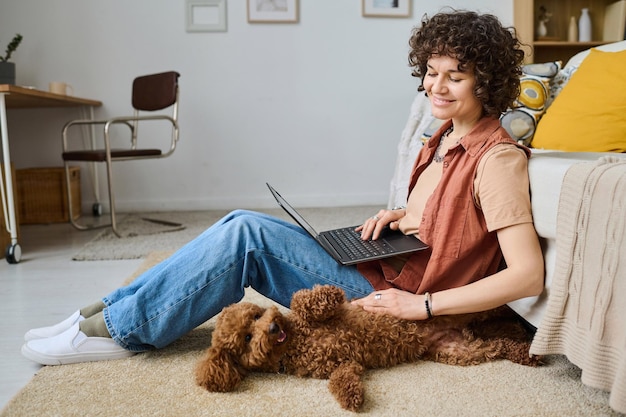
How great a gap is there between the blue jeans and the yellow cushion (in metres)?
1.04

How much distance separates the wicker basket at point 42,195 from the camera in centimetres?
332

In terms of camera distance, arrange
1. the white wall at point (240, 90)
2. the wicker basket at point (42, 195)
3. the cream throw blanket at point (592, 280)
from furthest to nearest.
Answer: the white wall at point (240, 90)
the wicker basket at point (42, 195)
the cream throw blanket at point (592, 280)

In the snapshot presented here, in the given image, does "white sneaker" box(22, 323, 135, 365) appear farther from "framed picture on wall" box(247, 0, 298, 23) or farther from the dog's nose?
"framed picture on wall" box(247, 0, 298, 23)

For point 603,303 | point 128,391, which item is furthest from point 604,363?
point 128,391

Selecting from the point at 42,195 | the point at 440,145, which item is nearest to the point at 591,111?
the point at 440,145

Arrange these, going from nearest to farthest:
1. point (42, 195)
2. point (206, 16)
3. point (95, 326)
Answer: point (95, 326)
point (42, 195)
point (206, 16)

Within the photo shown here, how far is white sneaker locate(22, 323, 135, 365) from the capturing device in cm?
127

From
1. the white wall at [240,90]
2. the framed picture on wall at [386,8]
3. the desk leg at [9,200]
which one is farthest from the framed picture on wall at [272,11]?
the desk leg at [9,200]

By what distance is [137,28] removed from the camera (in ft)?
11.6

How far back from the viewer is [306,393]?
1.12m

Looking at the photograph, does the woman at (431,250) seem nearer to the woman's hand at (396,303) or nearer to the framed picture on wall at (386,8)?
the woman's hand at (396,303)

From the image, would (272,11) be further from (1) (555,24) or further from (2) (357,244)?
(2) (357,244)

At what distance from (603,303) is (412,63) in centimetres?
70

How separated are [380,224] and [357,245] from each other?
0.26 feet
